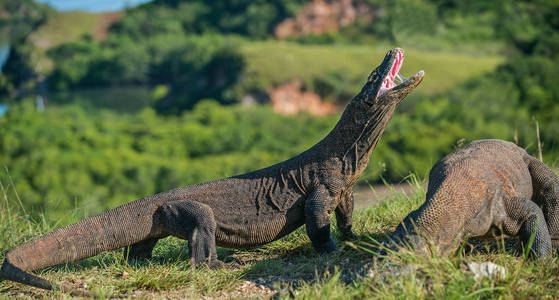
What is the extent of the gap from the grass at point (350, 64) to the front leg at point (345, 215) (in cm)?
5433

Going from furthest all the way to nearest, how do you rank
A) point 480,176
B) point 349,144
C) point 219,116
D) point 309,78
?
point 309,78 < point 219,116 < point 349,144 < point 480,176

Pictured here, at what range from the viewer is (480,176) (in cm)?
360

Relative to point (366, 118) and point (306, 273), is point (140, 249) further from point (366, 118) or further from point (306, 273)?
point (366, 118)

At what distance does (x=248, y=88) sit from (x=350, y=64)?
12281 mm

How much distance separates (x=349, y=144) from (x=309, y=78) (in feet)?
209

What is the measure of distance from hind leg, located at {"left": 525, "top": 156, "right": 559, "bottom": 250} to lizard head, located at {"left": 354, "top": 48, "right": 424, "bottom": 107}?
3.36ft

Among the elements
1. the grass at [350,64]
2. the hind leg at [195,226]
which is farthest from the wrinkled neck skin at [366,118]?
the grass at [350,64]

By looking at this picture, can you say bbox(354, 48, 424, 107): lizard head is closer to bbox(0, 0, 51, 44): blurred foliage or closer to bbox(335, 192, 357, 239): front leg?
bbox(335, 192, 357, 239): front leg

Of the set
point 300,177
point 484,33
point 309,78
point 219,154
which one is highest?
point 300,177


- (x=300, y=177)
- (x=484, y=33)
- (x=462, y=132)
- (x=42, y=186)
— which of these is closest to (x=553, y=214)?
(x=300, y=177)

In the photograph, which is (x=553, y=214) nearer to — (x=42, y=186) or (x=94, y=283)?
(x=94, y=283)

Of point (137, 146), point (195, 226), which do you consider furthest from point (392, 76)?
point (137, 146)

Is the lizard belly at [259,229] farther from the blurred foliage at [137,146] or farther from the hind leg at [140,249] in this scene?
the blurred foliage at [137,146]

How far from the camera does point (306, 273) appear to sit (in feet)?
12.9
